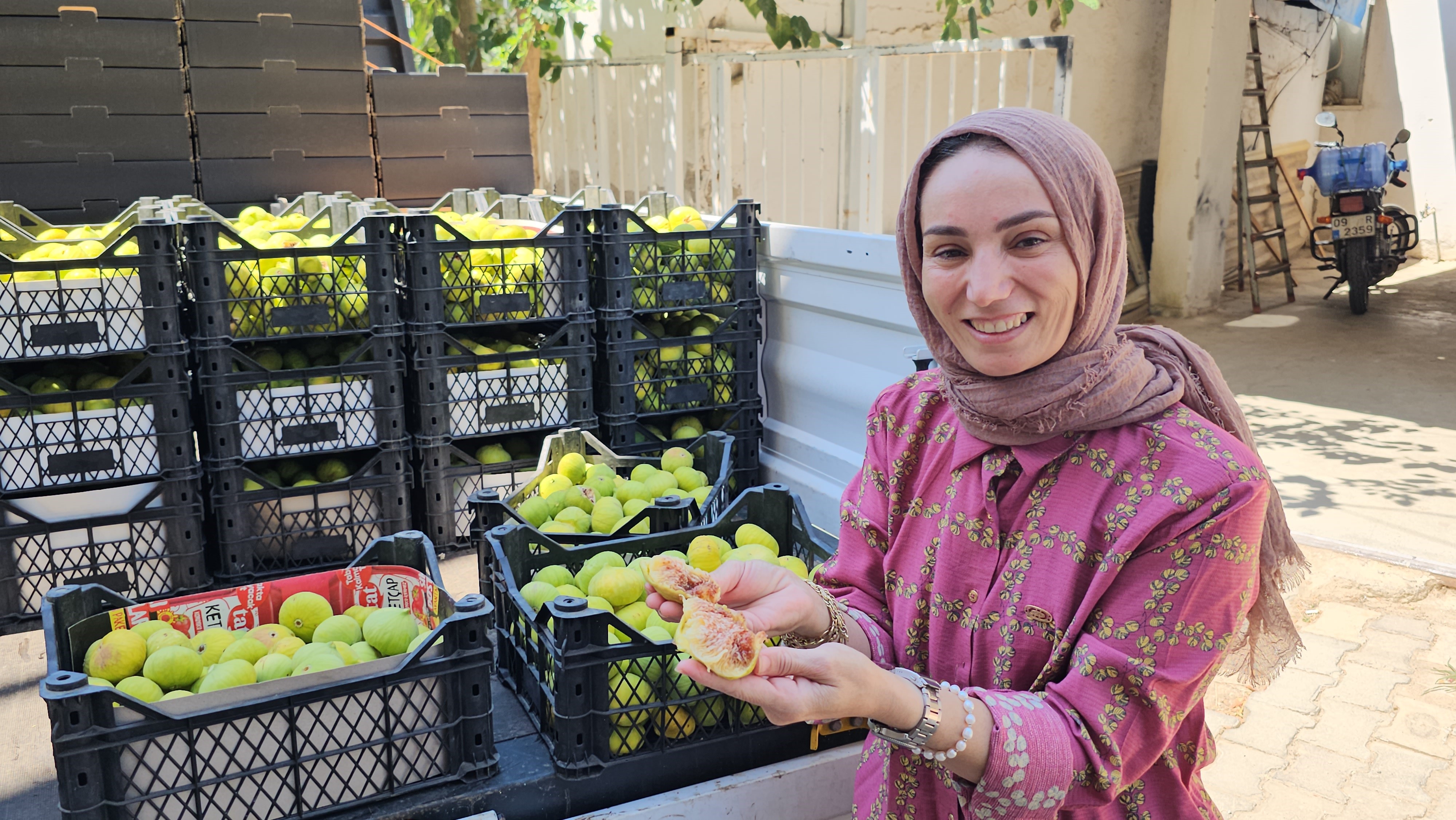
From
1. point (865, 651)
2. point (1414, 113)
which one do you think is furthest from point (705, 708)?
point (1414, 113)

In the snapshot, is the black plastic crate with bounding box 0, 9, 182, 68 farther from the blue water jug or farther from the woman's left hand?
the blue water jug

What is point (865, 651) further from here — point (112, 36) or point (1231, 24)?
point (1231, 24)

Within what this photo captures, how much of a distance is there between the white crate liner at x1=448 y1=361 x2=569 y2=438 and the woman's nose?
1.97 metres

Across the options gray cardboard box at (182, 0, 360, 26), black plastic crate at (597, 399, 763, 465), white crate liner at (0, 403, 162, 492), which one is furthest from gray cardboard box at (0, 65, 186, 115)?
black plastic crate at (597, 399, 763, 465)

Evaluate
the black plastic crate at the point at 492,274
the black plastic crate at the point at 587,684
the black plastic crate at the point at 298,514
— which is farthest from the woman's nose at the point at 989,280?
the black plastic crate at the point at 298,514

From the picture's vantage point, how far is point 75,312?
269 cm

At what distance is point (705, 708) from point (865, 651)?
47 cm

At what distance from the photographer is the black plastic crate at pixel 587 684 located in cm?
190

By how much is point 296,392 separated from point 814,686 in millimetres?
2072

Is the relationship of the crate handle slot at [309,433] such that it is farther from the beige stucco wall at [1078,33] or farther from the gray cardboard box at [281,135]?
the beige stucco wall at [1078,33]

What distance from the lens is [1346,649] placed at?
4145 millimetres

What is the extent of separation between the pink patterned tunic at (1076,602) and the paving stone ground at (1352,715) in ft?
6.06

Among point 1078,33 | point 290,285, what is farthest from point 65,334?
point 1078,33

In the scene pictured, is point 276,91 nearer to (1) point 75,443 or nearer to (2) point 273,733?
(1) point 75,443
